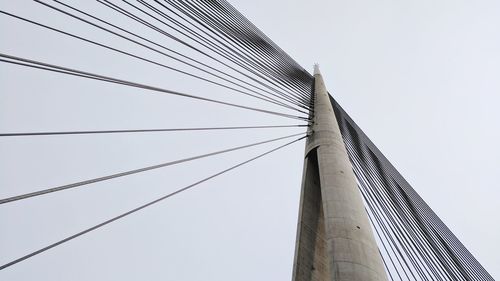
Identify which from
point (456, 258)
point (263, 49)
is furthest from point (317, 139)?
point (456, 258)

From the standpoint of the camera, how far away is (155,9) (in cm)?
843

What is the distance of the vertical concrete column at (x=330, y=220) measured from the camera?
246 inches

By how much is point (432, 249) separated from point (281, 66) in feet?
22.9

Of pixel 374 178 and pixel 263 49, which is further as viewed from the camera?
pixel 263 49

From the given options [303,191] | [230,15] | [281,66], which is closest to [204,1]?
[230,15]

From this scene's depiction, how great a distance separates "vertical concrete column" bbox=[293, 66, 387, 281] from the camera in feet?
20.5

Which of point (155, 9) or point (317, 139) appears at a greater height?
point (155, 9)

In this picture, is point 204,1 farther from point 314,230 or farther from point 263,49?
point 314,230

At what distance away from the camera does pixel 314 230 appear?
9234mm

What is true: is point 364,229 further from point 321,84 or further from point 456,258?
point 321,84

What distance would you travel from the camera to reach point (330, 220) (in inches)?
281

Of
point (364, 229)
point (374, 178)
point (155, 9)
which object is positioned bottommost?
point (364, 229)

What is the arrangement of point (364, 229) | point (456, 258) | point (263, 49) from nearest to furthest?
1. point (364, 229)
2. point (456, 258)
3. point (263, 49)

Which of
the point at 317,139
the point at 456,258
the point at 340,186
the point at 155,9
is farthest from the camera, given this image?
the point at 456,258
